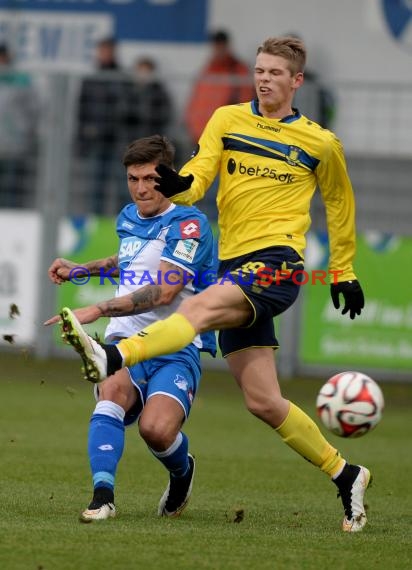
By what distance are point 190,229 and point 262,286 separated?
1.77 feet

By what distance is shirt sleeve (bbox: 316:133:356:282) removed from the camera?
7.11 m

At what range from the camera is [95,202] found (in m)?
15.5

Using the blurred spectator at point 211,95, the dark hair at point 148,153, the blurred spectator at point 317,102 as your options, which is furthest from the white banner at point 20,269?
the dark hair at point 148,153

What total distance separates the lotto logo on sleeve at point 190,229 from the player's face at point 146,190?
0.19 metres

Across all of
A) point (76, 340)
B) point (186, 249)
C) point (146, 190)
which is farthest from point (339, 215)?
point (76, 340)

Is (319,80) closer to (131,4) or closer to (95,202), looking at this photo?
(95,202)

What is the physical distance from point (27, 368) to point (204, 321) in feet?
29.6

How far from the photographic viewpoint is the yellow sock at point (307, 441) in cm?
689

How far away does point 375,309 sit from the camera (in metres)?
14.4

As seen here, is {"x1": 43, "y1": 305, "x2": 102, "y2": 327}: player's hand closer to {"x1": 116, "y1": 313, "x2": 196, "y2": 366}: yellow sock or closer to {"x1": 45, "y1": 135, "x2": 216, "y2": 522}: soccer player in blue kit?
{"x1": 45, "y1": 135, "x2": 216, "y2": 522}: soccer player in blue kit

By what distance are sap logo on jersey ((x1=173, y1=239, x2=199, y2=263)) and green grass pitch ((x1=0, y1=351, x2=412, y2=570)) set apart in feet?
2.95

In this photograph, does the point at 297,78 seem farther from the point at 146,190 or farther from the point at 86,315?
the point at 86,315

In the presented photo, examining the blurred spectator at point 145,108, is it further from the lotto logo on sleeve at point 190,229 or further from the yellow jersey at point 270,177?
the lotto logo on sleeve at point 190,229

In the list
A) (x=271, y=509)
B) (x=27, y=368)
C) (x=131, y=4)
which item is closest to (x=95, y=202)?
(x=27, y=368)
